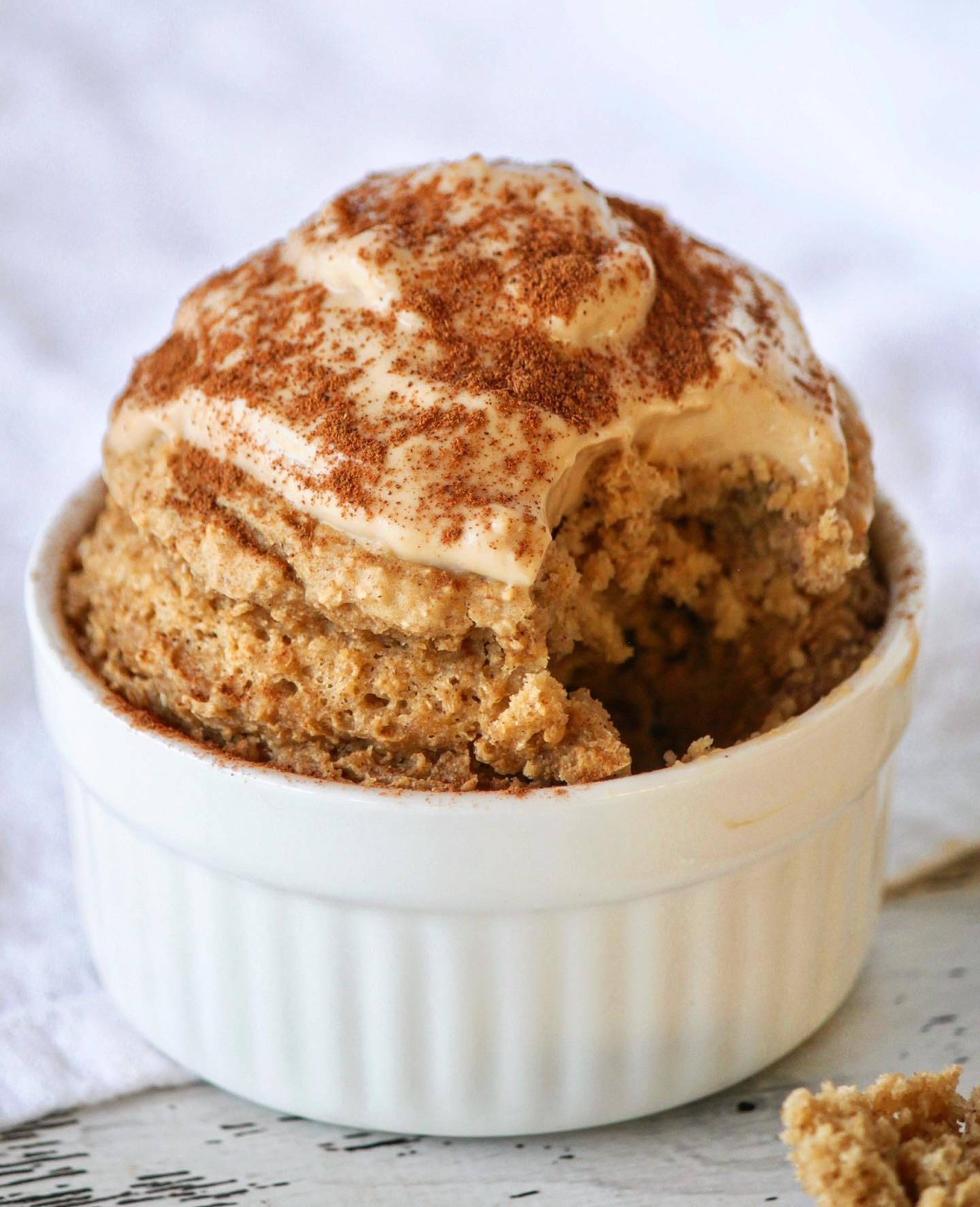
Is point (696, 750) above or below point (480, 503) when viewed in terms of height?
below

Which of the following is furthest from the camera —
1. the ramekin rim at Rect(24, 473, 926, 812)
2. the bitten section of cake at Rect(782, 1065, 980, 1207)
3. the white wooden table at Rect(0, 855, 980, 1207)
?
the white wooden table at Rect(0, 855, 980, 1207)

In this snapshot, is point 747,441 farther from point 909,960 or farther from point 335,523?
point 909,960

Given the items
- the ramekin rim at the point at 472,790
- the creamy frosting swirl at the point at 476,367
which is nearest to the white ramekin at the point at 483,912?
the ramekin rim at the point at 472,790

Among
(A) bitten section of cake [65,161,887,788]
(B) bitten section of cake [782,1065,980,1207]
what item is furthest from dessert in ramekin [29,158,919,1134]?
(B) bitten section of cake [782,1065,980,1207]

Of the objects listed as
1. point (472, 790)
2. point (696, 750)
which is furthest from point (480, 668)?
point (696, 750)

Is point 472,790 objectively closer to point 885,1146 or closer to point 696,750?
point 696,750

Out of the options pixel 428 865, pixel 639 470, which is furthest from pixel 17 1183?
pixel 639 470

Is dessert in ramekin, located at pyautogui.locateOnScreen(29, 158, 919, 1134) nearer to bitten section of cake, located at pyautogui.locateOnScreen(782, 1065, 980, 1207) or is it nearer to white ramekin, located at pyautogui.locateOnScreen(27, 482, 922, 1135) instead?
white ramekin, located at pyautogui.locateOnScreen(27, 482, 922, 1135)
